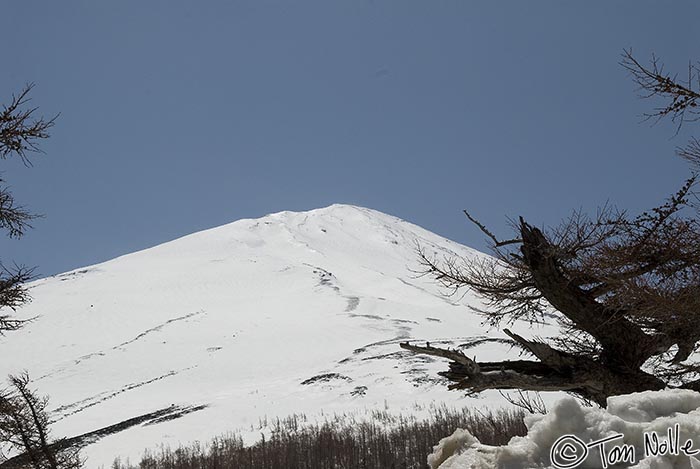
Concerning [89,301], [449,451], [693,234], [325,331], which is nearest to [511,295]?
[693,234]

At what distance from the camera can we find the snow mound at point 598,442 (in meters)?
2.01

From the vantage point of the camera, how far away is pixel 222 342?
59.5 meters

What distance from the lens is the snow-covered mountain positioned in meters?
35.7

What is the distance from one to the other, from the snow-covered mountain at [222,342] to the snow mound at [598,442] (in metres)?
16.5

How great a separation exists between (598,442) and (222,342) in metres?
60.2

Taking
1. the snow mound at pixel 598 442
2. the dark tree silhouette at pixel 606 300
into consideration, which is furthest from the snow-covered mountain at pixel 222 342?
the snow mound at pixel 598 442

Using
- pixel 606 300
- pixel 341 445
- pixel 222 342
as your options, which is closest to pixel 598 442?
pixel 606 300

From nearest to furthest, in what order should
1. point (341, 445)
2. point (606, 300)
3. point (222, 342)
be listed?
point (606, 300) < point (341, 445) < point (222, 342)

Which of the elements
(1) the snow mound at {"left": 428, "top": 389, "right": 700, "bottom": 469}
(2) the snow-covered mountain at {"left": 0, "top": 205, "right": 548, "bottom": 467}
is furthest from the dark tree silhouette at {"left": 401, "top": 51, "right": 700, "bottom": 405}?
(2) the snow-covered mountain at {"left": 0, "top": 205, "right": 548, "bottom": 467}

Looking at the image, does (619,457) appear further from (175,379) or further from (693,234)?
(175,379)

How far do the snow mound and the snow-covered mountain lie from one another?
1649 centimetres

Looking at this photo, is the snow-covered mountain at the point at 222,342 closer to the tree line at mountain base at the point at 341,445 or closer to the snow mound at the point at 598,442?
the tree line at mountain base at the point at 341,445

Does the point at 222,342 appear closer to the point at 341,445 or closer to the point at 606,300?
the point at 341,445

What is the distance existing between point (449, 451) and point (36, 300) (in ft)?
331
